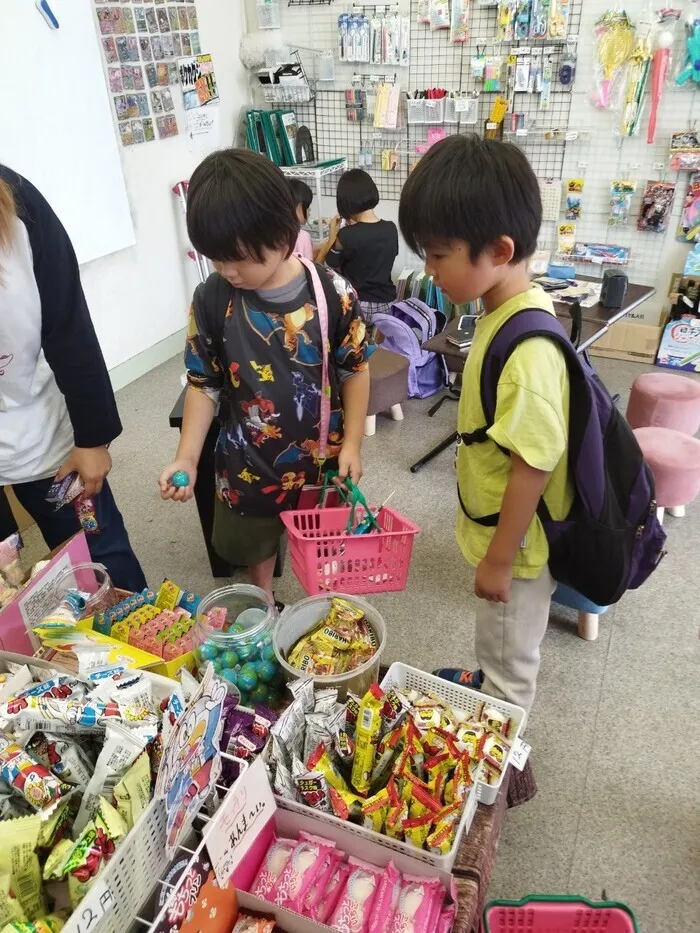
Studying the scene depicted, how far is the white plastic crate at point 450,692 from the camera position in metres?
1.21

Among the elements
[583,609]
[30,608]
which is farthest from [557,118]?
[30,608]

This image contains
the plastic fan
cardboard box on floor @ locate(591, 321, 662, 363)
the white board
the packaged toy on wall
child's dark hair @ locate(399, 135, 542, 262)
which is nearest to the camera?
child's dark hair @ locate(399, 135, 542, 262)

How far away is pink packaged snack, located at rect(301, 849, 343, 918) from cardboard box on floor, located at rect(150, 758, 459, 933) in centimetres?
2

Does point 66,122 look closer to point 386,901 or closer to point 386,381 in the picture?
point 386,381

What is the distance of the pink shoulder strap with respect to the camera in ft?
4.99

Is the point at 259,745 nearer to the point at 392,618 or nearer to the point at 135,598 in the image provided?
the point at 135,598

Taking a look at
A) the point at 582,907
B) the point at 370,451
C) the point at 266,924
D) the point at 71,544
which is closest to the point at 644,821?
the point at 582,907

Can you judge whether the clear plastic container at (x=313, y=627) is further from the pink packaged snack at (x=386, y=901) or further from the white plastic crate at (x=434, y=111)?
the white plastic crate at (x=434, y=111)

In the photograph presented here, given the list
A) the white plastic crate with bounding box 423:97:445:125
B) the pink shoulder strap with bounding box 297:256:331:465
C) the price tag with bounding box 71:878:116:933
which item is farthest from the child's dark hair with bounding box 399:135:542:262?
the white plastic crate with bounding box 423:97:445:125

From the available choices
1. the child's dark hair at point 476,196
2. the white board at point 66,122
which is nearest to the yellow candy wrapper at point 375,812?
the child's dark hair at point 476,196

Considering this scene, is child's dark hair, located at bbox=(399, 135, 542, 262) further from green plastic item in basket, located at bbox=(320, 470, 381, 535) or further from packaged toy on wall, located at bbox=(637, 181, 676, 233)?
packaged toy on wall, located at bbox=(637, 181, 676, 233)

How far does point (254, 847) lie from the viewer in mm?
971

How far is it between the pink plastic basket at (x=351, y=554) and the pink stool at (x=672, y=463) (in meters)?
1.34

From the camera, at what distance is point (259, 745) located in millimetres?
999
